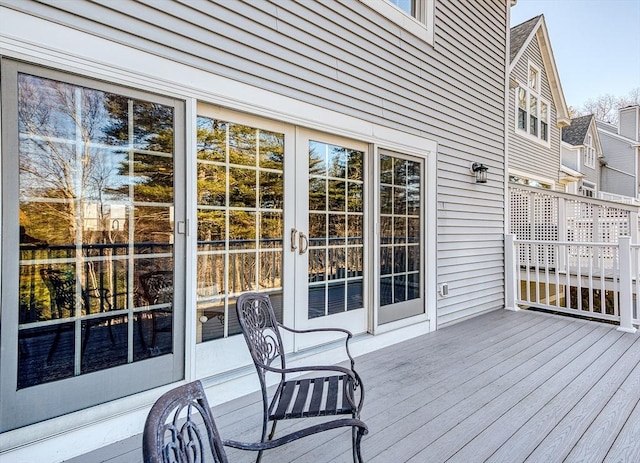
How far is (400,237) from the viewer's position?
4031mm

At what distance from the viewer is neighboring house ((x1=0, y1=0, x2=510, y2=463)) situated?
5.99 ft

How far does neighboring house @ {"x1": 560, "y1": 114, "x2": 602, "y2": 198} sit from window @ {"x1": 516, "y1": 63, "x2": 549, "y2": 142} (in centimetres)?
299

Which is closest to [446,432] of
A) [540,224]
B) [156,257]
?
[156,257]

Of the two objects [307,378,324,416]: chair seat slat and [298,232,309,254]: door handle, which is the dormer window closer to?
[298,232,309,254]: door handle

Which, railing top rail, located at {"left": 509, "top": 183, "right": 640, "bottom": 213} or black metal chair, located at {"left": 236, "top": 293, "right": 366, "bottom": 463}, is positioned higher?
railing top rail, located at {"left": 509, "top": 183, "right": 640, "bottom": 213}

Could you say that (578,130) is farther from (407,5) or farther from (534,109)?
(407,5)

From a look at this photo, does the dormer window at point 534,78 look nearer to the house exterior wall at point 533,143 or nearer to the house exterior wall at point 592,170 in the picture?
the house exterior wall at point 533,143

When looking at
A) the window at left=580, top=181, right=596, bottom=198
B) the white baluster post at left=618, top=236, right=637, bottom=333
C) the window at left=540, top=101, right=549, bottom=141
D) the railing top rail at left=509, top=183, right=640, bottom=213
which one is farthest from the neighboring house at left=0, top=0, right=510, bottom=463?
the window at left=580, top=181, right=596, bottom=198

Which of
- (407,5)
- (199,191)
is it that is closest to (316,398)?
(199,191)

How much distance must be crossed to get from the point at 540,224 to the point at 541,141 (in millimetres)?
4165

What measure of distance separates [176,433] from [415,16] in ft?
15.8

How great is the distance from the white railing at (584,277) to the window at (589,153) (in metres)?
9.89

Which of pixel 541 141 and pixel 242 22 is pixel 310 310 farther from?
pixel 541 141

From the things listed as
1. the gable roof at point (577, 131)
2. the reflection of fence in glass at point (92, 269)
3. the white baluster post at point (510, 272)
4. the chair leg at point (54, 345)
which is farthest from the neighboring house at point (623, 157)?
the chair leg at point (54, 345)
